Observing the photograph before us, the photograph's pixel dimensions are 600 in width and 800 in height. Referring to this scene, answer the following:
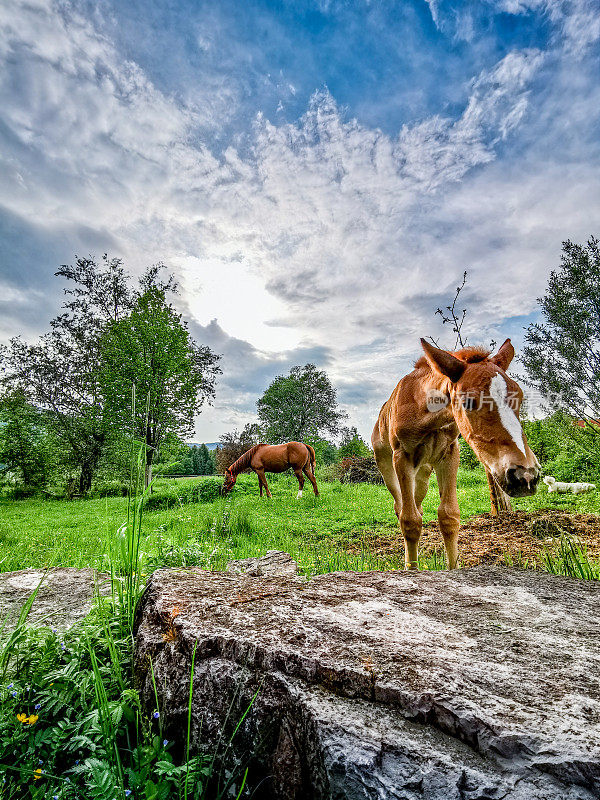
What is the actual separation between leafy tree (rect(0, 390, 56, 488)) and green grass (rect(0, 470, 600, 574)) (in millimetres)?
3685

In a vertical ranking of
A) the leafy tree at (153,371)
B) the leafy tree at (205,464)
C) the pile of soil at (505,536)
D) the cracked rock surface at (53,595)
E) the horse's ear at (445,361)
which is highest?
the leafy tree at (153,371)

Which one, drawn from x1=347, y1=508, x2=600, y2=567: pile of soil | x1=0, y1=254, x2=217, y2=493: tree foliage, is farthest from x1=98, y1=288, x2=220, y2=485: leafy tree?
x1=347, y1=508, x2=600, y2=567: pile of soil

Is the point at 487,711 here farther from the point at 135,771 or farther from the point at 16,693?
the point at 16,693

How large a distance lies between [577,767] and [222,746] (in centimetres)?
96

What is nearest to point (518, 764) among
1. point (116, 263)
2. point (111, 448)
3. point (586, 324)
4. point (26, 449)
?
point (586, 324)

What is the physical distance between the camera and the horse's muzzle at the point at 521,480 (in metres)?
2.11

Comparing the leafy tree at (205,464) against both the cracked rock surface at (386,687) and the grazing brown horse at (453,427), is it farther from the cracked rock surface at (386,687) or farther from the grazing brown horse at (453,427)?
the cracked rock surface at (386,687)

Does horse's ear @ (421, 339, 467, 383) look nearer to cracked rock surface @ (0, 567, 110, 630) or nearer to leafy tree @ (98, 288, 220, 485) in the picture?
cracked rock surface @ (0, 567, 110, 630)

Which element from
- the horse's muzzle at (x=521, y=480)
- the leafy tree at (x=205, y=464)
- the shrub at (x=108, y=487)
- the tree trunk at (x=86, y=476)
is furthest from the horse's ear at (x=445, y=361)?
the leafy tree at (x=205, y=464)

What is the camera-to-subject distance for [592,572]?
2.85 m

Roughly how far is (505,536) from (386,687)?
686cm

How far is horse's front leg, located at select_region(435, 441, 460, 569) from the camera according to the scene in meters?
3.48

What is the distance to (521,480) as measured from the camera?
2117 mm

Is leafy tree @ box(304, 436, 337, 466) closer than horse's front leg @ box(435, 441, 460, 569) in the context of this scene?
No
